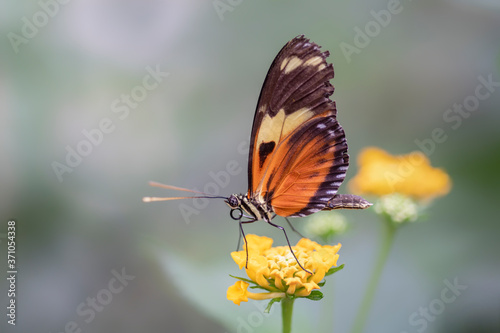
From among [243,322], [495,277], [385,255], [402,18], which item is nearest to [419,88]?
[402,18]

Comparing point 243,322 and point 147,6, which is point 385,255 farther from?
point 147,6

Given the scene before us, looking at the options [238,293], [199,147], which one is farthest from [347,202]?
[199,147]

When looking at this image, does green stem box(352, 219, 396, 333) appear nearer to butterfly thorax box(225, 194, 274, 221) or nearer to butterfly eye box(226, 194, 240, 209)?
butterfly thorax box(225, 194, 274, 221)

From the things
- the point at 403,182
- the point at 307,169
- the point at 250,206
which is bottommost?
the point at 250,206

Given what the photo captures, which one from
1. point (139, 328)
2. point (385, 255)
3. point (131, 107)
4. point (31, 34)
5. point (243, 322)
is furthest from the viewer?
point (131, 107)

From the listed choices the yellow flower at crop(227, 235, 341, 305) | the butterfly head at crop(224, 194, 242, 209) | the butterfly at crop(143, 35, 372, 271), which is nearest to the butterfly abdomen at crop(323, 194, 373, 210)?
the butterfly at crop(143, 35, 372, 271)

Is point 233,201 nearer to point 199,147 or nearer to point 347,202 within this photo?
point 347,202

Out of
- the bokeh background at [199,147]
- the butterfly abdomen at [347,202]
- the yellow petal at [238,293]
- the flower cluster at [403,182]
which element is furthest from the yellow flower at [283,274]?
the flower cluster at [403,182]
